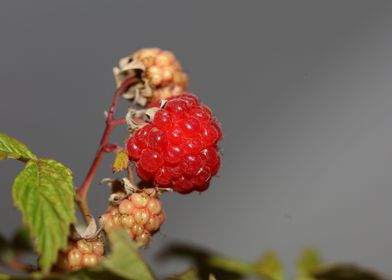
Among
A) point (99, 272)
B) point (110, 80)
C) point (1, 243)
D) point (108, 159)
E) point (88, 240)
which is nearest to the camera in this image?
point (99, 272)

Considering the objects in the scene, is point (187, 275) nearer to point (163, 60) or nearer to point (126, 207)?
point (126, 207)

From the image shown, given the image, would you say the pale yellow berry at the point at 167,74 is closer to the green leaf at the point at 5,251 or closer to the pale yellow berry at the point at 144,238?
the pale yellow berry at the point at 144,238

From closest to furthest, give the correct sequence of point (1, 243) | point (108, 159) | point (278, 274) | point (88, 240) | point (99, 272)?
point (99, 272) → point (88, 240) → point (278, 274) → point (1, 243) → point (108, 159)

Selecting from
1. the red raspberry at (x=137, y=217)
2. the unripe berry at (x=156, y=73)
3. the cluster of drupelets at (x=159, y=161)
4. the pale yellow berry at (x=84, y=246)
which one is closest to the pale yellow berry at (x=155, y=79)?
the unripe berry at (x=156, y=73)

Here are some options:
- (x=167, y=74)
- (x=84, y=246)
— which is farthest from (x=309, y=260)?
(x=84, y=246)

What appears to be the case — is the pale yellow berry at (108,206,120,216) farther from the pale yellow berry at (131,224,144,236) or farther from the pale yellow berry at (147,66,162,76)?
the pale yellow berry at (147,66,162,76)

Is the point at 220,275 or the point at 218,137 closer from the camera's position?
the point at 218,137

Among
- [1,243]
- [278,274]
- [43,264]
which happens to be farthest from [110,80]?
[43,264]

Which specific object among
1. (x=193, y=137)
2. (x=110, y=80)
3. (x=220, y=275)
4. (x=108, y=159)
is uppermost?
(x=110, y=80)

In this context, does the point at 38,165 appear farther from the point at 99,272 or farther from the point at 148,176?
the point at 99,272
